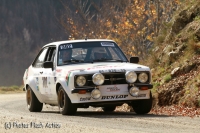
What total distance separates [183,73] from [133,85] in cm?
374

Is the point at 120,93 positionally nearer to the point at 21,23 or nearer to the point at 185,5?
the point at 185,5

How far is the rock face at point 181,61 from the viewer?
15906 millimetres

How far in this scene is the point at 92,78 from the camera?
13.2 metres

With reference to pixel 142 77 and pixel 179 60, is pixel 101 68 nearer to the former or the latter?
pixel 142 77

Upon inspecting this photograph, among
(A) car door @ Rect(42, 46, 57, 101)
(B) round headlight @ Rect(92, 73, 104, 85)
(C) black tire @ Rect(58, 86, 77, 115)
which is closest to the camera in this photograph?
(B) round headlight @ Rect(92, 73, 104, 85)

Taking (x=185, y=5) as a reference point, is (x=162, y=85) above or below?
below

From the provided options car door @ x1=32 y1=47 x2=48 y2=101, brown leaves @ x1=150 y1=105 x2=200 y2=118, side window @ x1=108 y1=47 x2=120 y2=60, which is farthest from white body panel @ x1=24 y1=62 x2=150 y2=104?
brown leaves @ x1=150 y1=105 x2=200 y2=118

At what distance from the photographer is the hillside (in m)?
16.0

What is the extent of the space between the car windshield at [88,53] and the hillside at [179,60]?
6.36 ft

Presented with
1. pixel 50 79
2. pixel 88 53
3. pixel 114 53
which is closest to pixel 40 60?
pixel 50 79

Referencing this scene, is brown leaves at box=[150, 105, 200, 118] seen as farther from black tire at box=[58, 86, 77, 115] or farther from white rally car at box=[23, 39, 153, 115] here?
black tire at box=[58, 86, 77, 115]

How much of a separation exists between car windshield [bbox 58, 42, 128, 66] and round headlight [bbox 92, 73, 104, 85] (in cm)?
129

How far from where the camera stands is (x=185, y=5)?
19469 millimetres


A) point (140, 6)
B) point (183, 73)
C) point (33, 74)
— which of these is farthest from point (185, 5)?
point (140, 6)
